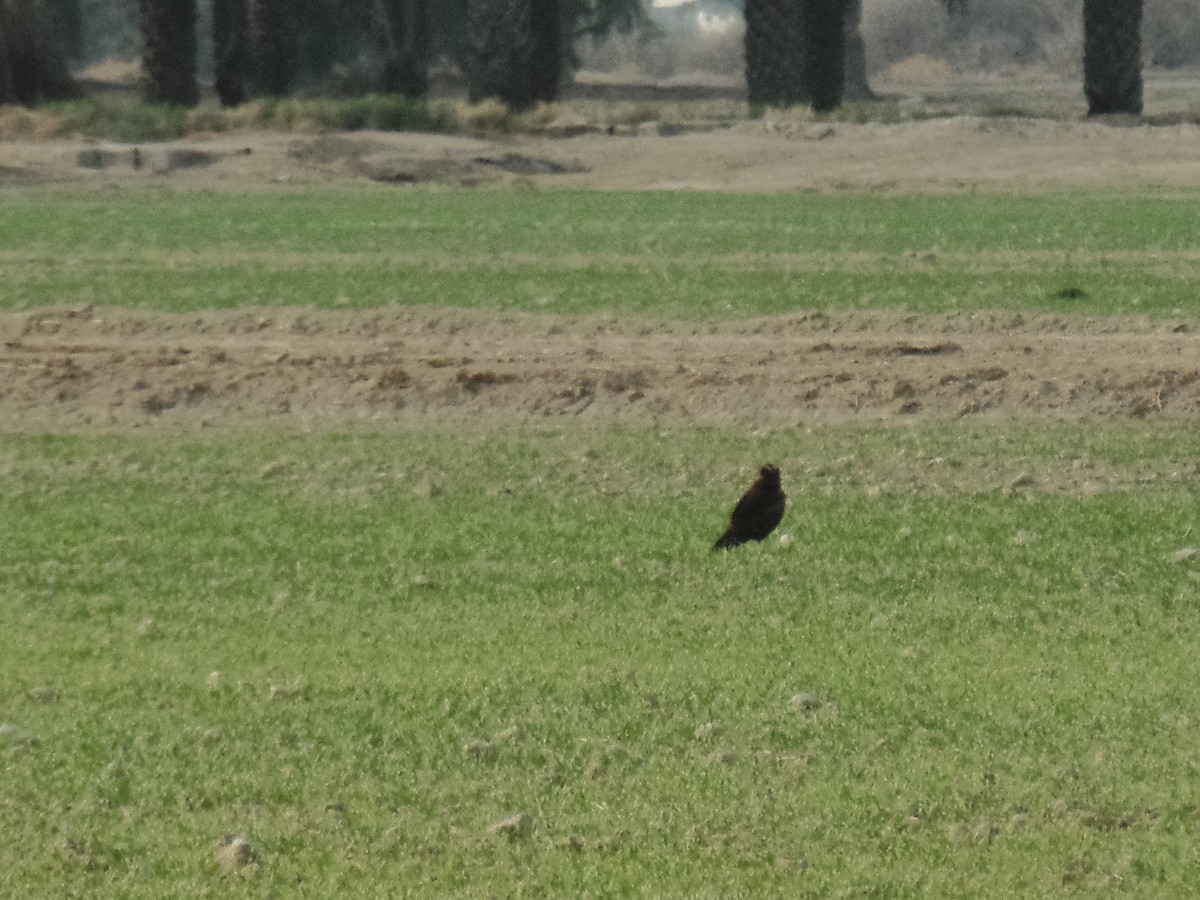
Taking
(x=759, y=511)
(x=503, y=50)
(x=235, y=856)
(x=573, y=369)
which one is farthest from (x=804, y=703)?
(x=503, y=50)

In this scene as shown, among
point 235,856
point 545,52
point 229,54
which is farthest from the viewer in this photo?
point 229,54

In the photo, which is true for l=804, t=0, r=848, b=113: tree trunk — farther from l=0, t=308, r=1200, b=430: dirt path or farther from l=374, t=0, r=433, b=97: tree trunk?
l=0, t=308, r=1200, b=430: dirt path

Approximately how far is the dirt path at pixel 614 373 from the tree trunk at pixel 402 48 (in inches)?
1050

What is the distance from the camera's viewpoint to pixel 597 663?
22.4 ft

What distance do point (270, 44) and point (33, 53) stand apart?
941 cm

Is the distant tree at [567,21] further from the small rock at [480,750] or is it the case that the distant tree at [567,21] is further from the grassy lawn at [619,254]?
the small rock at [480,750]

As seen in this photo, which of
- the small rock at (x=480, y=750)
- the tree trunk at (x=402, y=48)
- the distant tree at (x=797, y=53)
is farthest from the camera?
the tree trunk at (x=402, y=48)

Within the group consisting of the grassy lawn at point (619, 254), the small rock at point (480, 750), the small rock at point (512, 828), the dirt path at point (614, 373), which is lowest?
the small rock at point (512, 828)

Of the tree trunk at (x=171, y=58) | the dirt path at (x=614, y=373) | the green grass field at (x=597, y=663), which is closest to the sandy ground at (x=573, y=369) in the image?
the dirt path at (x=614, y=373)

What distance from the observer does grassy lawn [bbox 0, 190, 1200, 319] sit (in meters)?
15.9

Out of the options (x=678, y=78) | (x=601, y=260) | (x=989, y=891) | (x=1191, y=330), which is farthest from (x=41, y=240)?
(x=678, y=78)

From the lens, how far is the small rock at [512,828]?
5.29 metres

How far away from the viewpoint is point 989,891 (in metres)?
4.94

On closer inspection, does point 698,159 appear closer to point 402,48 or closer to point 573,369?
point 402,48
